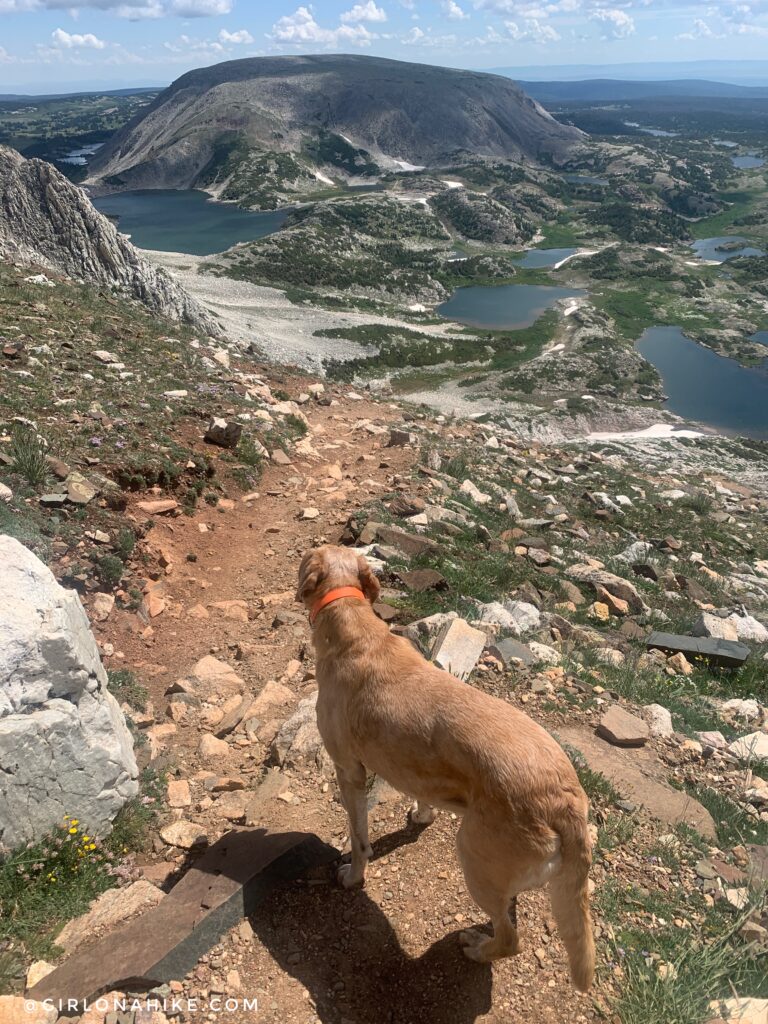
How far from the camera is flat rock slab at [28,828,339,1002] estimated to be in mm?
3666

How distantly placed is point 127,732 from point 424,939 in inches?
115

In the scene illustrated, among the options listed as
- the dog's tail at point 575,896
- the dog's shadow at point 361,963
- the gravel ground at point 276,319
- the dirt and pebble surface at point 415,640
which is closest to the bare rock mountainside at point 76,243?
the gravel ground at point 276,319

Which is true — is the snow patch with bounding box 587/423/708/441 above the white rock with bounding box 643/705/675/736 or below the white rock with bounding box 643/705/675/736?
below

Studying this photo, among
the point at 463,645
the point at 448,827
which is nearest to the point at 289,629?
the point at 463,645

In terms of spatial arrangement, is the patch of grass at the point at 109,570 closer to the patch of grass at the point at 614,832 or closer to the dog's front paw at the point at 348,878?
the dog's front paw at the point at 348,878

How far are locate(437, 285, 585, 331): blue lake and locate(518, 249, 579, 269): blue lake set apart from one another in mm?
16663

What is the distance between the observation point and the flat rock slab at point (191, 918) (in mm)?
3666

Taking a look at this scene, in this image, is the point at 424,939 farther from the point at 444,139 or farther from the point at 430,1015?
the point at 444,139

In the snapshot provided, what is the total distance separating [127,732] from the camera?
5.36 metres

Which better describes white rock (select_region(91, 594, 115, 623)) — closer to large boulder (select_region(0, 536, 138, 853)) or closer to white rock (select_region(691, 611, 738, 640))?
large boulder (select_region(0, 536, 138, 853))

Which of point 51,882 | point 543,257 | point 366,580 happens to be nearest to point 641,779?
point 366,580

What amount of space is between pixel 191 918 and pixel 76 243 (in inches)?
1372

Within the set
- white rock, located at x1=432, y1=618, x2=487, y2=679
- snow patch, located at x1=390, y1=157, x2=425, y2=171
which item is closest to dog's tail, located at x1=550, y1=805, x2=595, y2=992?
white rock, located at x1=432, y1=618, x2=487, y2=679

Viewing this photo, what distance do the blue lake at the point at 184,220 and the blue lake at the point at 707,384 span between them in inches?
2640
